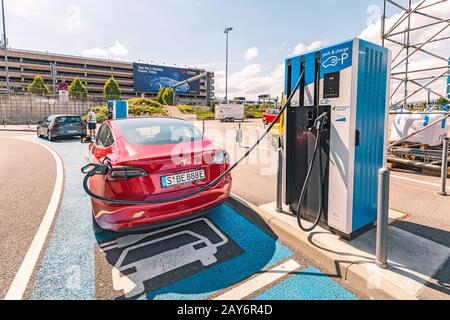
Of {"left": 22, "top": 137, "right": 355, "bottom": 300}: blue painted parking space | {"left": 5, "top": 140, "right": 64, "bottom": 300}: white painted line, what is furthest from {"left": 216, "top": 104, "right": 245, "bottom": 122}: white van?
{"left": 22, "top": 137, "right": 355, "bottom": 300}: blue painted parking space

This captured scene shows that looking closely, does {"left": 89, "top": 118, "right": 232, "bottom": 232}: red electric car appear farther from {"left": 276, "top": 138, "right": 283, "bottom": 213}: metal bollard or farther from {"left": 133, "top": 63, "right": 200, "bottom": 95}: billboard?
{"left": 133, "top": 63, "right": 200, "bottom": 95}: billboard

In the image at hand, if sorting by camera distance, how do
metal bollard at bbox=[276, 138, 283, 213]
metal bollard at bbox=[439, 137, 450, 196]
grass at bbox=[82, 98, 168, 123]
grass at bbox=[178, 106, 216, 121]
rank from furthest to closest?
1. grass at bbox=[178, 106, 216, 121]
2. grass at bbox=[82, 98, 168, 123]
3. metal bollard at bbox=[439, 137, 450, 196]
4. metal bollard at bbox=[276, 138, 283, 213]

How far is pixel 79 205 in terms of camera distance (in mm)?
4582

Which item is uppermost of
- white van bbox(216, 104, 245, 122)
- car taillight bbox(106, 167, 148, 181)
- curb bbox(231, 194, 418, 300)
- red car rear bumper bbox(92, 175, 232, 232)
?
white van bbox(216, 104, 245, 122)

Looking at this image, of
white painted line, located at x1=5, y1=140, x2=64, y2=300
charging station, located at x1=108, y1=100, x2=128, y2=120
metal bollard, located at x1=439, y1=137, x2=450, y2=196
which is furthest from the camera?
charging station, located at x1=108, y1=100, x2=128, y2=120

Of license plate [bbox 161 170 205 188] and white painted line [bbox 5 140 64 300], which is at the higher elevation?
license plate [bbox 161 170 205 188]

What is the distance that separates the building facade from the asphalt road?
233 ft

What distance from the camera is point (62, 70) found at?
262 ft

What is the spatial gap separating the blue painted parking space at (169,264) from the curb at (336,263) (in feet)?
0.47

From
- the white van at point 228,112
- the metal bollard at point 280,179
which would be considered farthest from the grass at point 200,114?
the metal bollard at point 280,179

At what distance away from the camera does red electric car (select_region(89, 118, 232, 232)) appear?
113 inches

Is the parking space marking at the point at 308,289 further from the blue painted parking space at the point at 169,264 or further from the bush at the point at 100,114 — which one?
the bush at the point at 100,114

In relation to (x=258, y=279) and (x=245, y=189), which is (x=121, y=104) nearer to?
(x=245, y=189)

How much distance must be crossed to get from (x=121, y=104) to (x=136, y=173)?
775 inches
